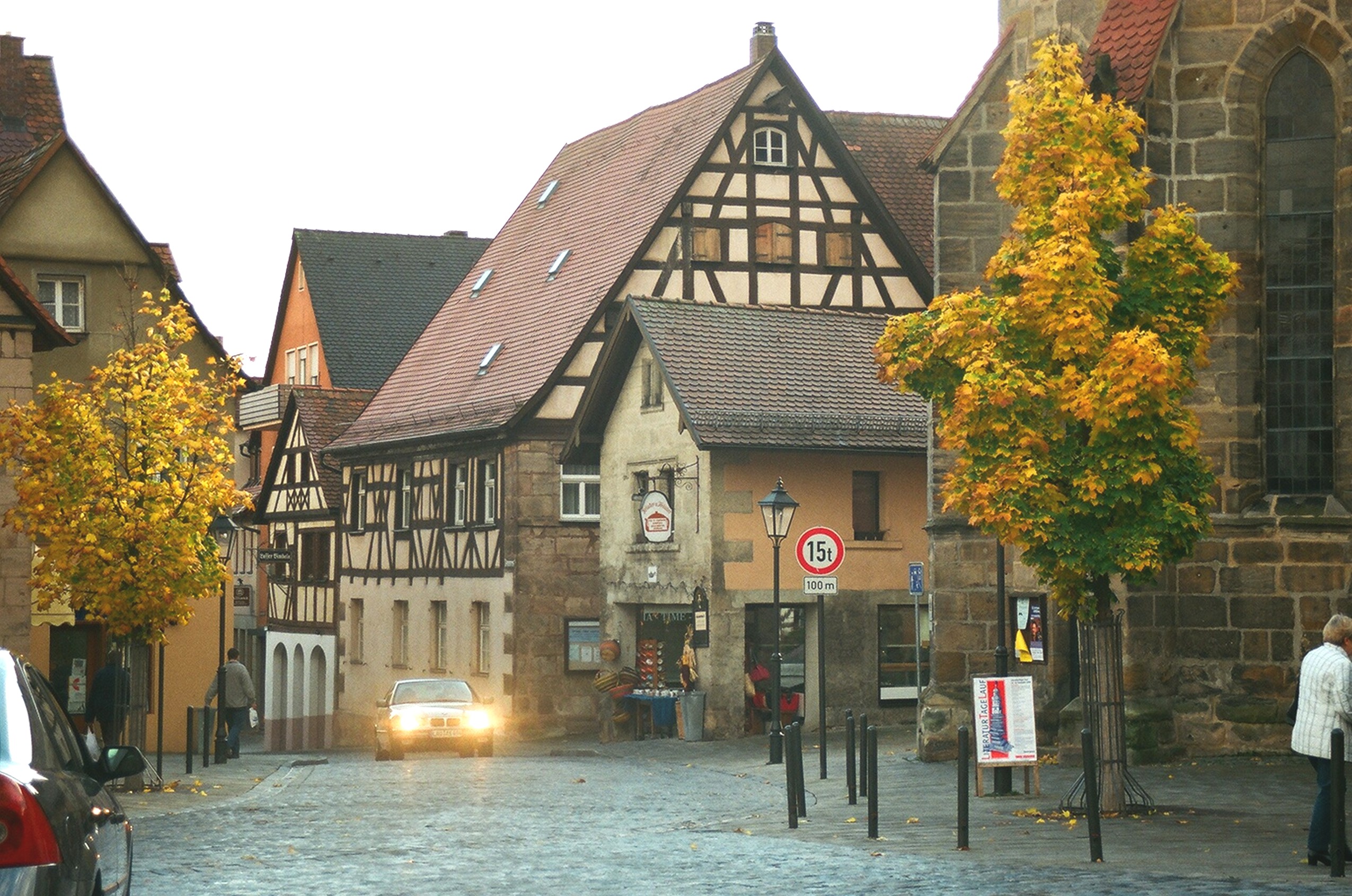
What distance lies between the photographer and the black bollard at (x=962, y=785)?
43.2 feet

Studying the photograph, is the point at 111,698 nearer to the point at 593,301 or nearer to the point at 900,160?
the point at 593,301

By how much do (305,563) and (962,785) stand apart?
40.0 m

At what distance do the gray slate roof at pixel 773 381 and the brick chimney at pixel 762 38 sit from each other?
9.93 m

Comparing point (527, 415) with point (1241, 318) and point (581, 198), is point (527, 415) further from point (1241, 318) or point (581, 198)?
point (1241, 318)

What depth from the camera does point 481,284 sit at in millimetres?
46625

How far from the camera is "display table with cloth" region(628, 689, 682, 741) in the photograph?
1316 inches

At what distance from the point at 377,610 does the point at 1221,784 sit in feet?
97.9

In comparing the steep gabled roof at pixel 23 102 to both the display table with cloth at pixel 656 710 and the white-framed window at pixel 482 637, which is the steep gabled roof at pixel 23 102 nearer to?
the white-framed window at pixel 482 637

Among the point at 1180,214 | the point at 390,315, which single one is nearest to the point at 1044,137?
the point at 1180,214

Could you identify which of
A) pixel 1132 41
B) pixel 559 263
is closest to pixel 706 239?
pixel 559 263

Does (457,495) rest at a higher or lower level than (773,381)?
lower

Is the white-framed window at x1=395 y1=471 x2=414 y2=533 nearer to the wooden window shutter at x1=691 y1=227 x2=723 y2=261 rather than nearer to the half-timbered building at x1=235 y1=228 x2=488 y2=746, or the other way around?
the half-timbered building at x1=235 y1=228 x2=488 y2=746

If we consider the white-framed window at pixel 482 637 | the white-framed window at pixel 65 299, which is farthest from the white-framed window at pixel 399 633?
the white-framed window at pixel 65 299

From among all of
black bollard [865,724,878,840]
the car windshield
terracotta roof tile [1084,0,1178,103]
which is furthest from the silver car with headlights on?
black bollard [865,724,878,840]
